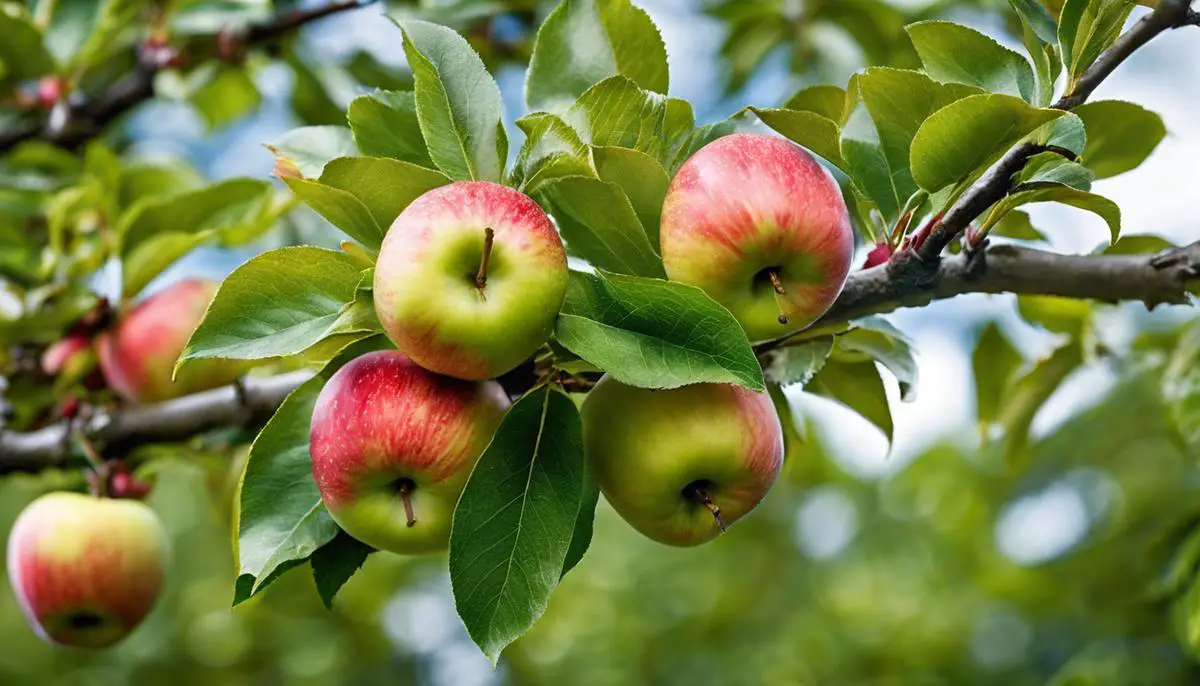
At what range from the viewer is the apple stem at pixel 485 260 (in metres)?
0.71

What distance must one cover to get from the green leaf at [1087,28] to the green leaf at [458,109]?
430 mm

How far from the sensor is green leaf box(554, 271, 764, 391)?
2.33ft

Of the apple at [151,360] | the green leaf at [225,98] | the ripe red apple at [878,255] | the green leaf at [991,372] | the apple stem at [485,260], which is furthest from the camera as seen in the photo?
the green leaf at [225,98]

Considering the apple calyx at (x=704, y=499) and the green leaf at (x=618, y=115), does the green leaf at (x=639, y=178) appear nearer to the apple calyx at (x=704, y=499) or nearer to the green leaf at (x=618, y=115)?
the green leaf at (x=618, y=115)

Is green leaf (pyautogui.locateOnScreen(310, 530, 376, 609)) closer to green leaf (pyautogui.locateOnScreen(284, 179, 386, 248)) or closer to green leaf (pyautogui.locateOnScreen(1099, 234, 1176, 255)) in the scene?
green leaf (pyautogui.locateOnScreen(284, 179, 386, 248))

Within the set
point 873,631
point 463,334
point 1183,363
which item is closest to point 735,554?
point 873,631

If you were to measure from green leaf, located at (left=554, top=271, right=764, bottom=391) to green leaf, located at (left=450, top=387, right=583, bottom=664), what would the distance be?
8 cm

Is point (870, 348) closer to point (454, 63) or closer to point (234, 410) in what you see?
point (454, 63)

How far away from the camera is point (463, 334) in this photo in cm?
73

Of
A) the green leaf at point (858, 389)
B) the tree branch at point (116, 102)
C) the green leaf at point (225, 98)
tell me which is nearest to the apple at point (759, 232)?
the green leaf at point (858, 389)

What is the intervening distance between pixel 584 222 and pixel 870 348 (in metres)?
0.32

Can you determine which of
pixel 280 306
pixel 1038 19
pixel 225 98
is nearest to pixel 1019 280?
pixel 1038 19

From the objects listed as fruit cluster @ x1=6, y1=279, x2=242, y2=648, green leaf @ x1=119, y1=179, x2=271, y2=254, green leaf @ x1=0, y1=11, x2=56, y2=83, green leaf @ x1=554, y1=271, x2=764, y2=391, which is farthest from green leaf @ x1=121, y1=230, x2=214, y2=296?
green leaf @ x1=554, y1=271, x2=764, y2=391

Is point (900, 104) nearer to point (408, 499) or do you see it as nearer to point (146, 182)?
point (408, 499)
